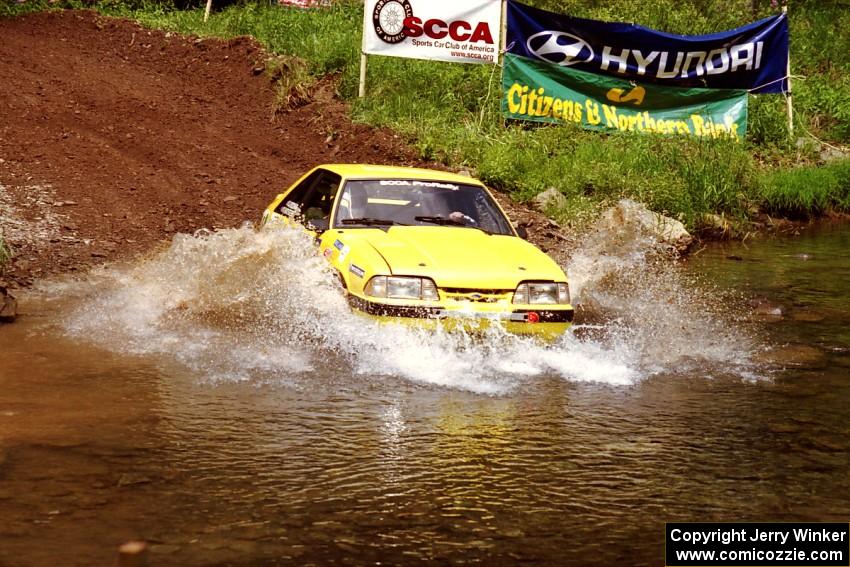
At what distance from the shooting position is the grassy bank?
15.4 meters

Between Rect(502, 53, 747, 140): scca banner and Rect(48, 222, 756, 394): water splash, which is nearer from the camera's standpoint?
Rect(48, 222, 756, 394): water splash

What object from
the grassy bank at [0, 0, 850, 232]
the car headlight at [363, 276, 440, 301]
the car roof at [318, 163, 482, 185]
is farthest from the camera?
the grassy bank at [0, 0, 850, 232]

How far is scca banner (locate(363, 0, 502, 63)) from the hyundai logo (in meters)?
0.59

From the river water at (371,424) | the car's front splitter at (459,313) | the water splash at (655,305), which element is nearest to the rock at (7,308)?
the river water at (371,424)

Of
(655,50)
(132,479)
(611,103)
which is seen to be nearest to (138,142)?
(611,103)

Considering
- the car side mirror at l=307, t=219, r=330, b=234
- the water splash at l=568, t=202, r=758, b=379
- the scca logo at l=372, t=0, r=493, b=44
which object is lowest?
the water splash at l=568, t=202, r=758, b=379

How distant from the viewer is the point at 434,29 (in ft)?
55.0

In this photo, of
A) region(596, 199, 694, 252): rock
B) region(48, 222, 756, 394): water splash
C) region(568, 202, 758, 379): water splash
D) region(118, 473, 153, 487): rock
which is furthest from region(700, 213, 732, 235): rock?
region(118, 473, 153, 487): rock

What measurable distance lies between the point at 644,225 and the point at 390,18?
17.3ft

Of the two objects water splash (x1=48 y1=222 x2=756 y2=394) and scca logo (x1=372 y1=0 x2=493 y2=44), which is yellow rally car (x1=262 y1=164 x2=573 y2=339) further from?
scca logo (x1=372 y1=0 x2=493 y2=44)

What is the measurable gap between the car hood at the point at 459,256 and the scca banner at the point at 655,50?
839cm

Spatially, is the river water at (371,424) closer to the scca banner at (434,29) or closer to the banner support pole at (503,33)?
the banner support pole at (503,33)

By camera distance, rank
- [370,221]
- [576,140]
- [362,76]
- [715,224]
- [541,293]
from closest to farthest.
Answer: [541,293], [370,221], [715,224], [576,140], [362,76]

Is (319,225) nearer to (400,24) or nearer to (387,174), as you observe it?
(387,174)
